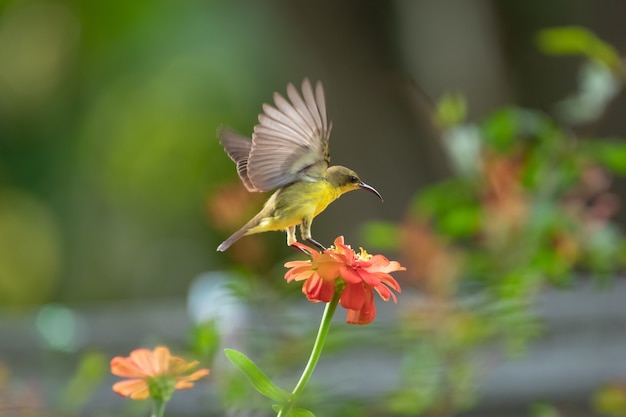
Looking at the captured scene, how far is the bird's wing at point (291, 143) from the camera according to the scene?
0.84 metres

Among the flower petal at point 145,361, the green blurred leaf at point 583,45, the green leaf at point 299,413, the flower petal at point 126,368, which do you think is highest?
the green blurred leaf at point 583,45

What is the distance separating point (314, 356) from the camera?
0.56 m

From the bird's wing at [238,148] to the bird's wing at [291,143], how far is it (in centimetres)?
3

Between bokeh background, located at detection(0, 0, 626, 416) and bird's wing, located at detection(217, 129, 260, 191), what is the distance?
0.76 feet

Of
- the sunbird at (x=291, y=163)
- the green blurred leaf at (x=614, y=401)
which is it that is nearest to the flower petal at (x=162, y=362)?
the sunbird at (x=291, y=163)

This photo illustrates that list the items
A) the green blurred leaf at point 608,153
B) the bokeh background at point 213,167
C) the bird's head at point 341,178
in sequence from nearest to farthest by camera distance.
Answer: the bird's head at point 341,178 < the green blurred leaf at point 608,153 < the bokeh background at point 213,167

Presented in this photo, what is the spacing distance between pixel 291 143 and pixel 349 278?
0.31 m

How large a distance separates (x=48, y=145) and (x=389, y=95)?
3.18 metres

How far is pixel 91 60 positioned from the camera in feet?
18.3

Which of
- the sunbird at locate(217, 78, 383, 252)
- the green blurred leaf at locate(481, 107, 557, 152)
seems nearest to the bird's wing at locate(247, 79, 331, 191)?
the sunbird at locate(217, 78, 383, 252)

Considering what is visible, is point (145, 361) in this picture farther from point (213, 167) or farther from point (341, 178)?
point (213, 167)

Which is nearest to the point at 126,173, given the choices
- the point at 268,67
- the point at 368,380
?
the point at 268,67

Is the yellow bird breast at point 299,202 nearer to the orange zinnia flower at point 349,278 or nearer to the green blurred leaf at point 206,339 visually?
the green blurred leaf at point 206,339

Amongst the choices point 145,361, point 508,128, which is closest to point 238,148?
point 145,361
